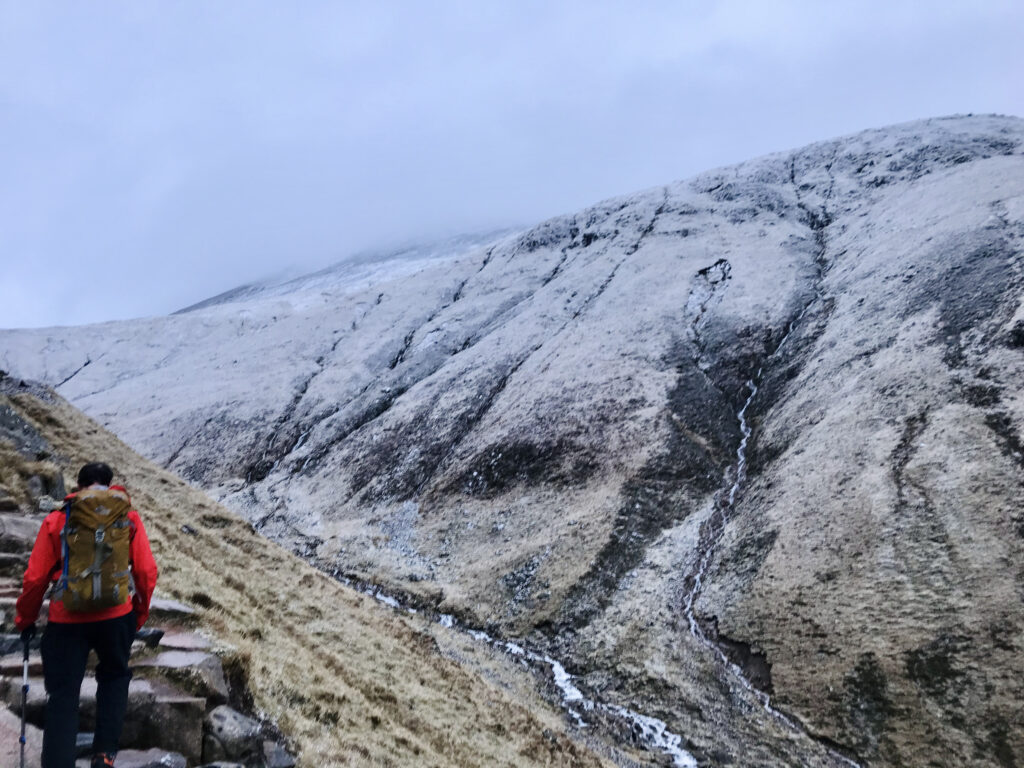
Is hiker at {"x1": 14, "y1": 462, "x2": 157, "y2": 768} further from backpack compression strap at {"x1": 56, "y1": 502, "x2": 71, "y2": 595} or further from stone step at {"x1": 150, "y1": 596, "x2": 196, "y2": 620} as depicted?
stone step at {"x1": 150, "y1": 596, "x2": 196, "y2": 620}

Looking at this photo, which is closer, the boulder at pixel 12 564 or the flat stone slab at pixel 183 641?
the flat stone slab at pixel 183 641

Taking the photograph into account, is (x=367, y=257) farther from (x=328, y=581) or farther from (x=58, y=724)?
(x=58, y=724)

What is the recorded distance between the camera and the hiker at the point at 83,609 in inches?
302

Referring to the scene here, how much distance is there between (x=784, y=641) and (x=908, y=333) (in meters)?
26.8

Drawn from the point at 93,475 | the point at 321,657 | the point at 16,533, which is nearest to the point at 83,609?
the point at 93,475

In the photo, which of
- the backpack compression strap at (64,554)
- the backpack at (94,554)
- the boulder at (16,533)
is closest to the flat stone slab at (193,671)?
the backpack at (94,554)

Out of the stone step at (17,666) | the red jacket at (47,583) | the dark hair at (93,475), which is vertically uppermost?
the dark hair at (93,475)

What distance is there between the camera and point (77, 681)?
775 centimetres

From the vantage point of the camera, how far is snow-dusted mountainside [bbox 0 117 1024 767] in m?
24.2

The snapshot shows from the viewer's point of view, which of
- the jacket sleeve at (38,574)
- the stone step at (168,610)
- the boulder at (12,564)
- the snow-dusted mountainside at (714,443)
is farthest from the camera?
the snow-dusted mountainside at (714,443)

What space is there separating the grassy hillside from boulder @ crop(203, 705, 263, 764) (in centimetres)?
110

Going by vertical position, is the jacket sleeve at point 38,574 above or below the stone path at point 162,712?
above

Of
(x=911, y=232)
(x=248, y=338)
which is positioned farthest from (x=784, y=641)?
(x=248, y=338)

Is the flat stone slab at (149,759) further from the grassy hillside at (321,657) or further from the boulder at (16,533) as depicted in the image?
the boulder at (16,533)
